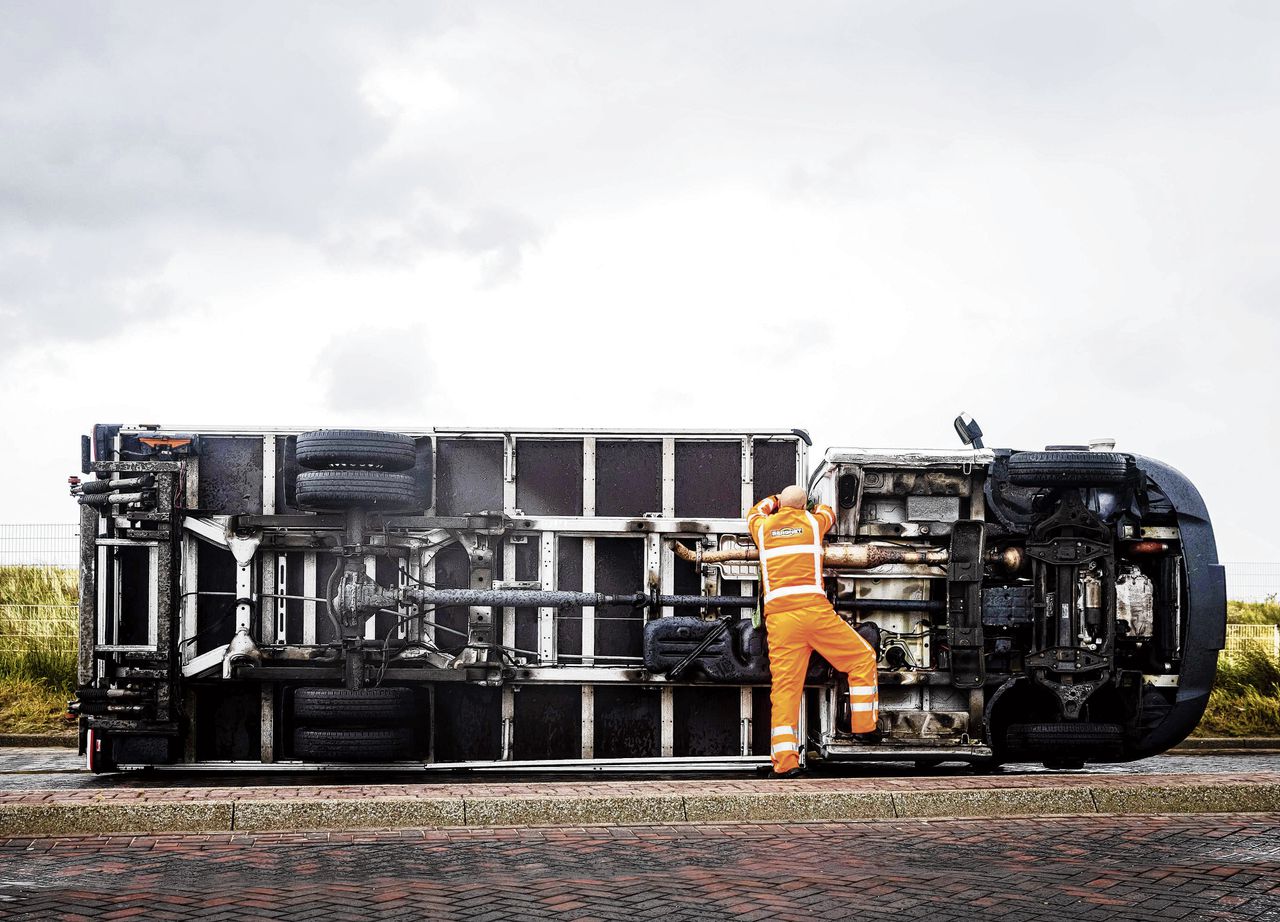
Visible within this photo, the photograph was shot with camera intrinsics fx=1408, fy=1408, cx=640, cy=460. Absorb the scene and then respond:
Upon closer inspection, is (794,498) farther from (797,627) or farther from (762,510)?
(797,627)

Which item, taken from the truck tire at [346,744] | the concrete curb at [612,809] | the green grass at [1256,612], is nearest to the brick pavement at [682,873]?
the concrete curb at [612,809]

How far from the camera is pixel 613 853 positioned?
6867 mm

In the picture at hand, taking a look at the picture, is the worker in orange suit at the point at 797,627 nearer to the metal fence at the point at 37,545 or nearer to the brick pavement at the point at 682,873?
the brick pavement at the point at 682,873

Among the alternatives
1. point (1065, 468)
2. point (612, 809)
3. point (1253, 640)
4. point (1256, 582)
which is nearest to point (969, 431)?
point (1065, 468)

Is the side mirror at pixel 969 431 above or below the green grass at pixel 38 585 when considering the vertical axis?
above

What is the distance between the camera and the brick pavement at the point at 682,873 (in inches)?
217

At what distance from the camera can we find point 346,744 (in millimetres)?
9180

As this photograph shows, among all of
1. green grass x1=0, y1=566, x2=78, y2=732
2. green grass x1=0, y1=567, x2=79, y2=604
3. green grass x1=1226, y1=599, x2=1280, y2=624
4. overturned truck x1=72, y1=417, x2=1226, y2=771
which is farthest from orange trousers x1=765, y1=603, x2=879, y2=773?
green grass x1=1226, y1=599, x2=1280, y2=624

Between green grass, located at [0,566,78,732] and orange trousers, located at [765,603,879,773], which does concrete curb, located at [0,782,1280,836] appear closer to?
orange trousers, located at [765,603,879,773]

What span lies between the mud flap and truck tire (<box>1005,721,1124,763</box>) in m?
0.51

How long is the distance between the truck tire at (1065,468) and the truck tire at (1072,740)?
1.62 m

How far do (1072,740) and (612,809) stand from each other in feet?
11.2

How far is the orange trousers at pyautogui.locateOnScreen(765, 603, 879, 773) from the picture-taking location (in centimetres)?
903

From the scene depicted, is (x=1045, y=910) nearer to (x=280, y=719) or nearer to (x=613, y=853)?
(x=613, y=853)
